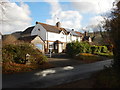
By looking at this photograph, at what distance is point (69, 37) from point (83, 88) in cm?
2986

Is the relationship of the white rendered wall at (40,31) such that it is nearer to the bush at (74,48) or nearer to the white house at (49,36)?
the white house at (49,36)

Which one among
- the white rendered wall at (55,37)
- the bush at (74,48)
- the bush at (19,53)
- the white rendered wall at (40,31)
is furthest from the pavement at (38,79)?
the white rendered wall at (55,37)

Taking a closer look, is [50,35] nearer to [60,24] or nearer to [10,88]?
[60,24]

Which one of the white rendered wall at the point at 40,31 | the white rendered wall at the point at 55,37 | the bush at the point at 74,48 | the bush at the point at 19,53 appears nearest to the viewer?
the bush at the point at 19,53

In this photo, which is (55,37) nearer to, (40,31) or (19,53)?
(40,31)

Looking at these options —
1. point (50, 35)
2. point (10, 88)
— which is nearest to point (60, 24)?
point (50, 35)

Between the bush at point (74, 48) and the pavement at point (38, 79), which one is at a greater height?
the bush at point (74, 48)

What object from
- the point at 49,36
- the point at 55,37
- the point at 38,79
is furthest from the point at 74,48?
the point at 55,37

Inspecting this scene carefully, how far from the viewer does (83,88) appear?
209 inches

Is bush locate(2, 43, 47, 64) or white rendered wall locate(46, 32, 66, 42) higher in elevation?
white rendered wall locate(46, 32, 66, 42)

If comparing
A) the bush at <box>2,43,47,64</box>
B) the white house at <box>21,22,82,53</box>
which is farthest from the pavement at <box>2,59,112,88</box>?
the white house at <box>21,22,82,53</box>

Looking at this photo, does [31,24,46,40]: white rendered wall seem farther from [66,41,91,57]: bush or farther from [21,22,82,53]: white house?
[66,41,91,57]: bush

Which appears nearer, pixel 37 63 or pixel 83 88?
pixel 83 88

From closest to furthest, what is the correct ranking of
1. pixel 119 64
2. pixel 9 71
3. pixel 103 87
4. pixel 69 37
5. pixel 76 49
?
pixel 103 87 → pixel 119 64 → pixel 9 71 → pixel 76 49 → pixel 69 37
